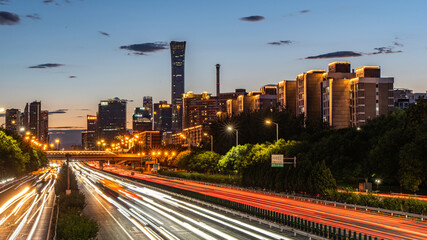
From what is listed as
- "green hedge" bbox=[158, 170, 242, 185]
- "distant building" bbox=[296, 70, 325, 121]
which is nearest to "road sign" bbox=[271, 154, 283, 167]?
"green hedge" bbox=[158, 170, 242, 185]

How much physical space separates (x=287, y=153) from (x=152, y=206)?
33641 millimetres

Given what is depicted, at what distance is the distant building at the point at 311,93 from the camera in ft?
566

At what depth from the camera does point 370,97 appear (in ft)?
506

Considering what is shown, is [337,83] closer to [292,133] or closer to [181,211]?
[292,133]

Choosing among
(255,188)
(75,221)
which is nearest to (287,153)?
(255,188)

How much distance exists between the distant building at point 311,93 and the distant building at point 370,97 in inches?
708

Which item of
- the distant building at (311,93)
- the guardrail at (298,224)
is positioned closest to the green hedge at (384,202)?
the guardrail at (298,224)

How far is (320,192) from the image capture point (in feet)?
196

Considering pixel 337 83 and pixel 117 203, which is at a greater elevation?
pixel 337 83

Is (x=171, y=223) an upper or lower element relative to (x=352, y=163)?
lower

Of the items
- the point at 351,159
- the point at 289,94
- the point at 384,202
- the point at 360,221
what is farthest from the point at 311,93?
the point at 360,221

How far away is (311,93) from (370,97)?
23911mm

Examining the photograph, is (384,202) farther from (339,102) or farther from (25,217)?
(339,102)

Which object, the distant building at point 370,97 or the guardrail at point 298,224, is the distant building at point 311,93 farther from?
the guardrail at point 298,224
